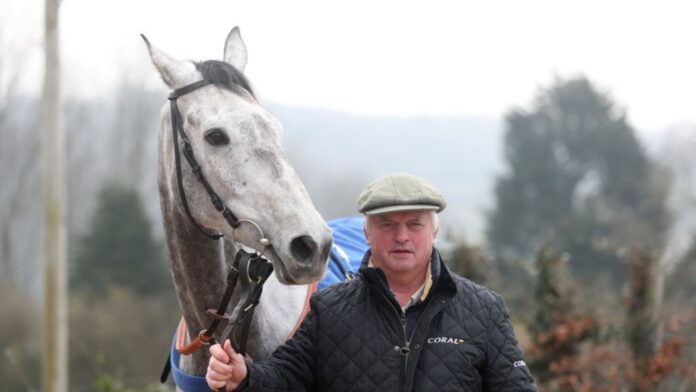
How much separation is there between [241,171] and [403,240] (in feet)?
1.95

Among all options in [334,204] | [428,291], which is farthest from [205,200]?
[334,204]

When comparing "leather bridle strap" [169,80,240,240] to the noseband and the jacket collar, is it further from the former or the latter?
the jacket collar

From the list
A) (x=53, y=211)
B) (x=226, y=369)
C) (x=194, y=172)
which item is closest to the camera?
(x=226, y=369)

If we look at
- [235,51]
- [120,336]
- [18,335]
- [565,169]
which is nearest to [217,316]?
[235,51]

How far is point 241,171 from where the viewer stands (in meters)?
2.82

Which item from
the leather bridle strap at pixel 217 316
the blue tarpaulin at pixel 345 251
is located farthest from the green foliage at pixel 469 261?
the leather bridle strap at pixel 217 316

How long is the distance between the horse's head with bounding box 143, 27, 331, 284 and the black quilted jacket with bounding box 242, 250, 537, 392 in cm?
25

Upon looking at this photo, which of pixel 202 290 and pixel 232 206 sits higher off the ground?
pixel 232 206

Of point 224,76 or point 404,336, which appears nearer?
point 404,336

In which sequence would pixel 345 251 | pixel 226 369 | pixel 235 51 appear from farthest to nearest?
pixel 345 251, pixel 235 51, pixel 226 369

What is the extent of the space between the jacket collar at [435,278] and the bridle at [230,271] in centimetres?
34

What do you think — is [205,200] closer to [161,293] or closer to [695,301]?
[695,301]

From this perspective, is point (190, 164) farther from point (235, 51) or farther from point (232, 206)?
point (235, 51)

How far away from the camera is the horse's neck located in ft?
10.0
